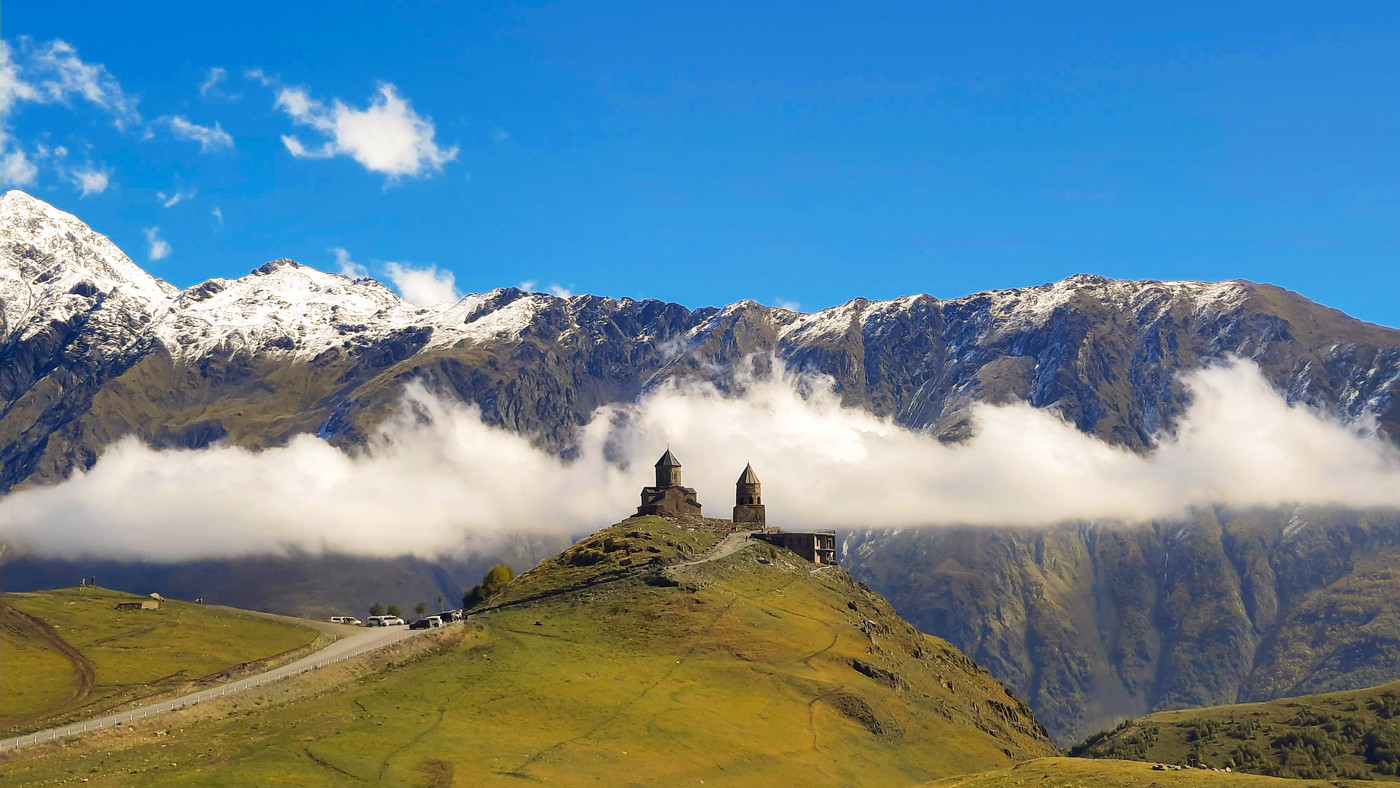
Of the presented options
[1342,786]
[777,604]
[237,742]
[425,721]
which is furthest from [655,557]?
[1342,786]

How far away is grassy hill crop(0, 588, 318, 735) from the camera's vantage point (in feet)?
470

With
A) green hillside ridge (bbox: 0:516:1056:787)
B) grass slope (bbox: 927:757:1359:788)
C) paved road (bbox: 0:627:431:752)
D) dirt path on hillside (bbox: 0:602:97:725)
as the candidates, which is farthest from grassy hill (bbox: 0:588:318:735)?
grass slope (bbox: 927:757:1359:788)

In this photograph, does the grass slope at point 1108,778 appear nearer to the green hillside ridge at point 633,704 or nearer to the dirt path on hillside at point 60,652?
the green hillside ridge at point 633,704

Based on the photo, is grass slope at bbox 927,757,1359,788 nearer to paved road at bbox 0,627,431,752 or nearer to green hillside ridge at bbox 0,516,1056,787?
green hillside ridge at bbox 0,516,1056,787

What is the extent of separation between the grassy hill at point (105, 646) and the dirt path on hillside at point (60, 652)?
12 cm

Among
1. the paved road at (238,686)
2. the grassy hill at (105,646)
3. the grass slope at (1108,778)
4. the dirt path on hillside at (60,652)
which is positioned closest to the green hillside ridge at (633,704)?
the paved road at (238,686)

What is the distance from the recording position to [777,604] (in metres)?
176

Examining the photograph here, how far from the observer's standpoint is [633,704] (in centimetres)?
12962

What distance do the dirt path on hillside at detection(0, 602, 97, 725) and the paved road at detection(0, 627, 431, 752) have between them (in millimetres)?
24926

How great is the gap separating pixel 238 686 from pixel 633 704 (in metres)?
38.0

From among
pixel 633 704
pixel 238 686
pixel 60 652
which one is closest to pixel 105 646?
pixel 60 652

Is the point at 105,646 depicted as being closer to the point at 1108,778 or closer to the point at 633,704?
the point at 633,704

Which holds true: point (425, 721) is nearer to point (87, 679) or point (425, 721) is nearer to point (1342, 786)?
point (87, 679)

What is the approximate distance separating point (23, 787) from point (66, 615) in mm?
101227
